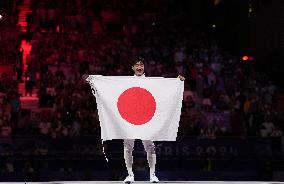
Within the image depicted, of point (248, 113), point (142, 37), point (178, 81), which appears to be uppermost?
point (142, 37)

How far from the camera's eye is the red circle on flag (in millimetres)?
10711

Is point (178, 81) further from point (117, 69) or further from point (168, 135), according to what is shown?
point (117, 69)

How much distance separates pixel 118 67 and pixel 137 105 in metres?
10.2

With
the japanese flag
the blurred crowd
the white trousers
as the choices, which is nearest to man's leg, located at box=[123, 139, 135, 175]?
the white trousers

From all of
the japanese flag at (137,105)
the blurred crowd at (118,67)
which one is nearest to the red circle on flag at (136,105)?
the japanese flag at (137,105)

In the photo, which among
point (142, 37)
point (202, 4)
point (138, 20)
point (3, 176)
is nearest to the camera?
point (3, 176)

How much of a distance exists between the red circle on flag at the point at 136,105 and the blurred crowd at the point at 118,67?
6.44 metres

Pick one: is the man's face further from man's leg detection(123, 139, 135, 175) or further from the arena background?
the arena background

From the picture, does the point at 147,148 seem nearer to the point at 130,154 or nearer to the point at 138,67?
the point at 130,154

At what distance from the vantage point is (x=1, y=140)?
16.4m

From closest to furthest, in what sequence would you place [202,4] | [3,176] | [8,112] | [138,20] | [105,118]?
[105,118] → [3,176] → [8,112] → [138,20] → [202,4]

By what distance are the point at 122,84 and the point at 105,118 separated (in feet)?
2.20

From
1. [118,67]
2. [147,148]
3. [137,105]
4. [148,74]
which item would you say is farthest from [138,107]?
[118,67]

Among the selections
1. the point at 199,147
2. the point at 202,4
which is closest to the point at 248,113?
the point at 199,147
